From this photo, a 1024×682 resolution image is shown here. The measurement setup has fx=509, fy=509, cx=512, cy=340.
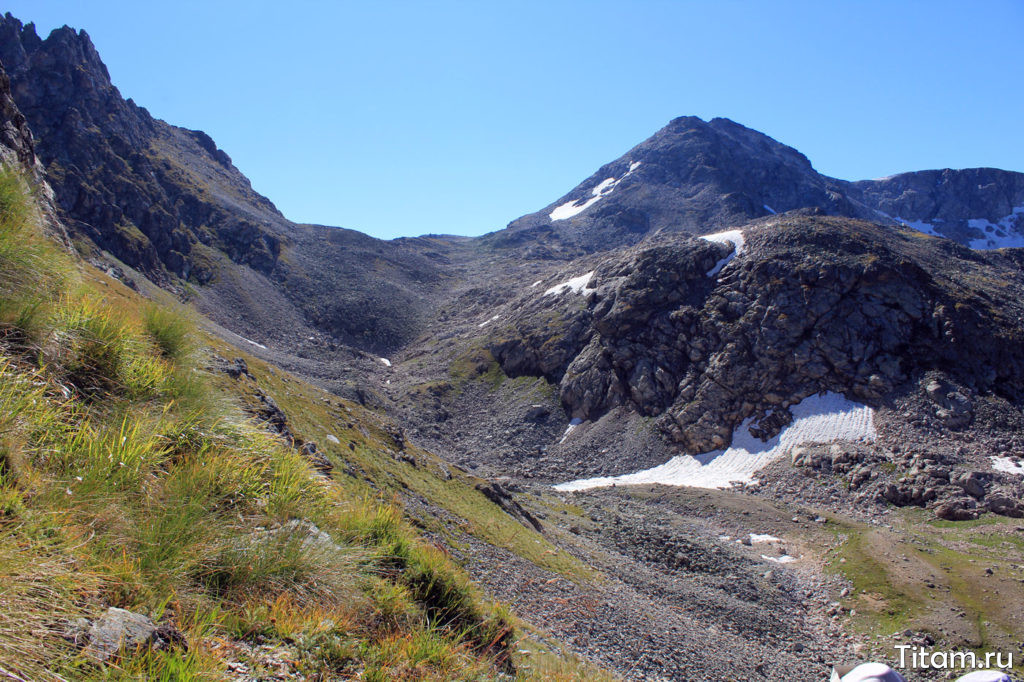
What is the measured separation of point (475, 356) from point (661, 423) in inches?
1426

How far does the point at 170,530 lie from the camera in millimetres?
4805

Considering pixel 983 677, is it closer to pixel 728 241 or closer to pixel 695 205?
pixel 728 241

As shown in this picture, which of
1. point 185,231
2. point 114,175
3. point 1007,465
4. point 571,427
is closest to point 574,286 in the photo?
point 571,427

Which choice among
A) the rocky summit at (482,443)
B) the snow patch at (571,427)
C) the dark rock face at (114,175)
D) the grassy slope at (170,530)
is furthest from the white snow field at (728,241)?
the dark rock face at (114,175)

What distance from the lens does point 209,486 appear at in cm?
549

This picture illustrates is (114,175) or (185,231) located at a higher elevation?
(114,175)

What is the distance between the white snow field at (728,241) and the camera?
228 feet

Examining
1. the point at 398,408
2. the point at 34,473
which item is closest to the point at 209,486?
the point at 34,473

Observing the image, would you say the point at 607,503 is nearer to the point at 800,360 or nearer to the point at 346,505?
the point at 800,360

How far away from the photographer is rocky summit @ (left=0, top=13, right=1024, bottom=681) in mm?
4820

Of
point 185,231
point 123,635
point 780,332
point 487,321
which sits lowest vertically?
point 123,635

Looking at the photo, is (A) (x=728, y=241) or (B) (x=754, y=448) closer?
(B) (x=754, y=448)

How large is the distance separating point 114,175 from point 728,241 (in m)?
107

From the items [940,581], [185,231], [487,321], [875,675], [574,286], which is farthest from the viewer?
[185,231]
